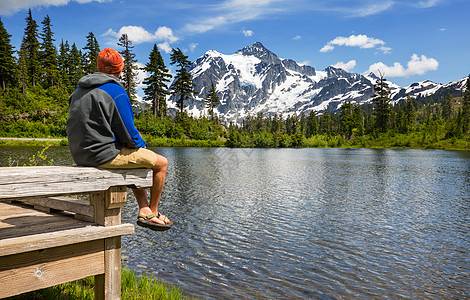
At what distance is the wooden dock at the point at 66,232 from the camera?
10.1 feet

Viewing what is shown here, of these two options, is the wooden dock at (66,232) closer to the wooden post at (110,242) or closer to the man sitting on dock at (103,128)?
the wooden post at (110,242)

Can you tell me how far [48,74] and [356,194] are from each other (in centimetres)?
8634

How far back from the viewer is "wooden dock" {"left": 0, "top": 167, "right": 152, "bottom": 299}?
3074 millimetres

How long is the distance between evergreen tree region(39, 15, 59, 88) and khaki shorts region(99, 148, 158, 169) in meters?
91.0

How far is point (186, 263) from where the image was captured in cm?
957

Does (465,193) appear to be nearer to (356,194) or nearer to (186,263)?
(356,194)

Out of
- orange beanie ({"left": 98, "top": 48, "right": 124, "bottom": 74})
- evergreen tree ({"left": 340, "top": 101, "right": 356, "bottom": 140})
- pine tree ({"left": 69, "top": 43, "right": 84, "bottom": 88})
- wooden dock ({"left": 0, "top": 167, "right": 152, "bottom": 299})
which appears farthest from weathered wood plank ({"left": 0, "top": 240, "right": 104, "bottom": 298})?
evergreen tree ({"left": 340, "top": 101, "right": 356, "bottom": 140})

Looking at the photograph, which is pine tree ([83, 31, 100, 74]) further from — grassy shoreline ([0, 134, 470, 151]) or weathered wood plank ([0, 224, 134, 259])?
weathered wood plank ([0, 224, 134, 259])

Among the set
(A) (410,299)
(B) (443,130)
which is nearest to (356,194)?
(A) (410,299)

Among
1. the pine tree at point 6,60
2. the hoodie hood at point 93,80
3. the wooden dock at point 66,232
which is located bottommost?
the wooden dock at point 66,232

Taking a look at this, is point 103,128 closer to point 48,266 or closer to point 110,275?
point 48,266

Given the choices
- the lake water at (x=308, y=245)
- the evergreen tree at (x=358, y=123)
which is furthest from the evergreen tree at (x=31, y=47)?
the evergreen tree at (x=358, y=123)

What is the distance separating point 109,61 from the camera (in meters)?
4.41

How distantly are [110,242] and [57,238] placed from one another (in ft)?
2.12
